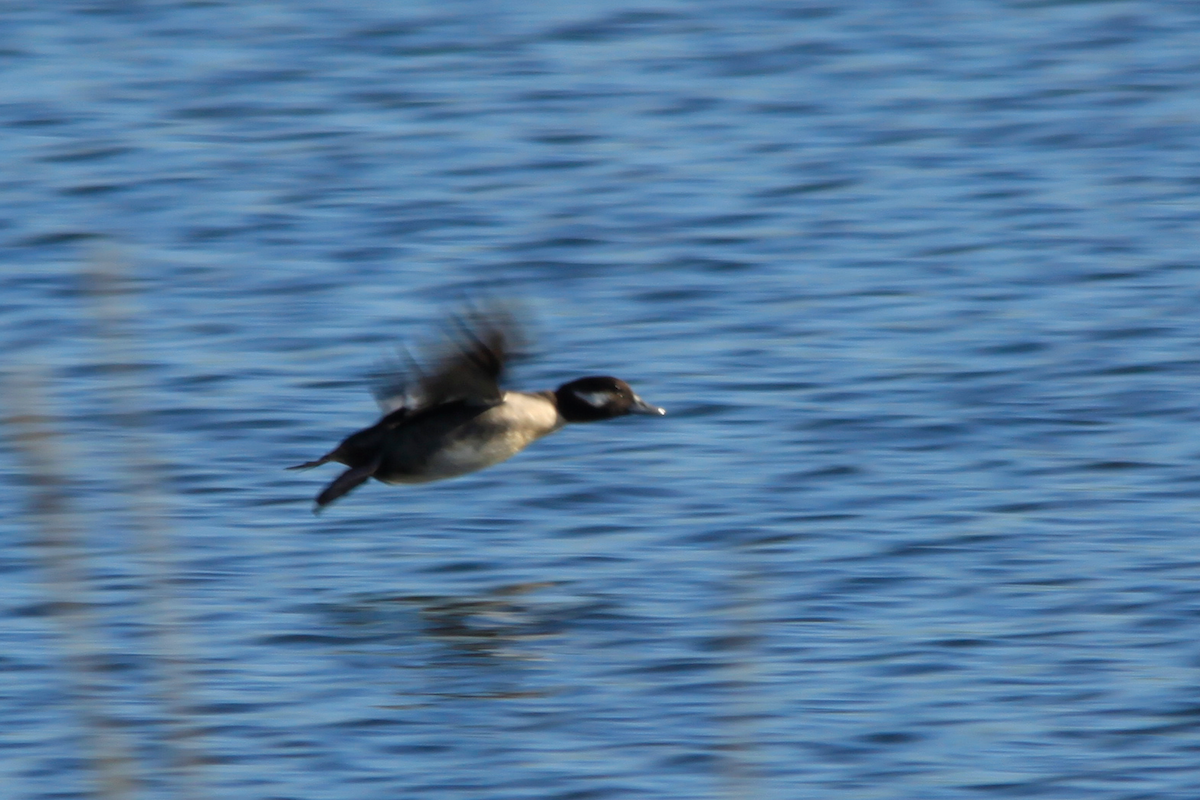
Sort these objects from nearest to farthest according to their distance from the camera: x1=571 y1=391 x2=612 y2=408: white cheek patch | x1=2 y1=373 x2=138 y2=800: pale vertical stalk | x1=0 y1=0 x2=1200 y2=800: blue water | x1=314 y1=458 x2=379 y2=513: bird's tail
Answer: x1=2 y1=373 x2=138 y2=800: pale vertical stalk < x1=0 y1=0 x2=1200 y2=800: blue water < x1=314 y1=458 x2=379 y2=513: bird's tail < x1=571 y1=391 x2=612 y2=408: white cheek patch

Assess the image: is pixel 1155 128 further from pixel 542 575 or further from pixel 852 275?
pixel 542 575

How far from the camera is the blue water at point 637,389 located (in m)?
6.35

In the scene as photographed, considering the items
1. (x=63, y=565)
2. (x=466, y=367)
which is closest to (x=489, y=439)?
(x=466, y=367)

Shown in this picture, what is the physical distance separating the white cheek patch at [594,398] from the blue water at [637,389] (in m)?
0.43

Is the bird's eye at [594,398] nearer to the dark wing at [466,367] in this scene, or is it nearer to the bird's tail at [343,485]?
the dark wing at [466,367]

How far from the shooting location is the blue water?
635cm

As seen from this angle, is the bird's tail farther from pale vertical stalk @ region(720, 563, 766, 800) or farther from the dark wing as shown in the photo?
pale vertical stalk @ region(720, 563, 766, 800)

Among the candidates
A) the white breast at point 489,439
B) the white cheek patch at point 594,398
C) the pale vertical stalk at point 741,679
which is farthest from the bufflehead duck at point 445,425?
the pale vertical stalk at point 741,679

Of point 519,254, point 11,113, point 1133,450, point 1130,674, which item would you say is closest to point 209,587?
point 1130,674

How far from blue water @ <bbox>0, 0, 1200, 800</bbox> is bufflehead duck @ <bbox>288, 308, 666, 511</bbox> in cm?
36

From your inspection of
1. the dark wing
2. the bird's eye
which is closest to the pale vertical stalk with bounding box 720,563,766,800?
the dark wing

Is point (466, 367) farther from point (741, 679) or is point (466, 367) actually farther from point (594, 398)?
point (741, 679)

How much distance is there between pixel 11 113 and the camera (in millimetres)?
14969

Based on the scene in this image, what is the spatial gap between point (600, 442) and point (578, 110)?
5494mm
